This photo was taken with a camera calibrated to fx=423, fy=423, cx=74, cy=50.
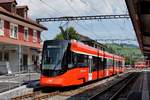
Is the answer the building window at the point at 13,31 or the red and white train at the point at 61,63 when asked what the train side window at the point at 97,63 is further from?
the building window at the point at 13,31

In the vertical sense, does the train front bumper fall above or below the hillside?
below

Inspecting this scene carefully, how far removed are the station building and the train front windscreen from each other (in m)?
13.6

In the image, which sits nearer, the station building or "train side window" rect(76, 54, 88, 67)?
"train side window" rect(76, 54, 88, 67)

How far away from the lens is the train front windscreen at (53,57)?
23.8 meters

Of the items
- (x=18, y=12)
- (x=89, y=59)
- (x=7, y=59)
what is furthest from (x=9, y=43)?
(x=89, y=59)

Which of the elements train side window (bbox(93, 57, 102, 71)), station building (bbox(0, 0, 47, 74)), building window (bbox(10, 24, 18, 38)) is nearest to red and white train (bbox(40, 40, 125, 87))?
train side window (bbox(93, 57, 102, 71))

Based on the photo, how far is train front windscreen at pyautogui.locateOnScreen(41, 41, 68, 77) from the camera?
2375cm

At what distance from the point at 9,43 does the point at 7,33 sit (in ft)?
3.46

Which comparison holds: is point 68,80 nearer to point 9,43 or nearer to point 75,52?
point 75,52

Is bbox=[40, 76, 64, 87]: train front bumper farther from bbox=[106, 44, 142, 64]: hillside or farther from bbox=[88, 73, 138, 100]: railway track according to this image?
bbox=[106, 44, 142, 64]: hillside

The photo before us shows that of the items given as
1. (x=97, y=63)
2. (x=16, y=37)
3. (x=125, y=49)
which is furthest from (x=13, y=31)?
(x=125, y=49)

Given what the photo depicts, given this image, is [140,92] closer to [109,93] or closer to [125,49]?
[109,93]

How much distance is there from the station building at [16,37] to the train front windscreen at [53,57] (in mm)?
13567

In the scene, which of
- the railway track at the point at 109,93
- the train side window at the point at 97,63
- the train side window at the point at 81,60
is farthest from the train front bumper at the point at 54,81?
the train side window at the point at 97,63
